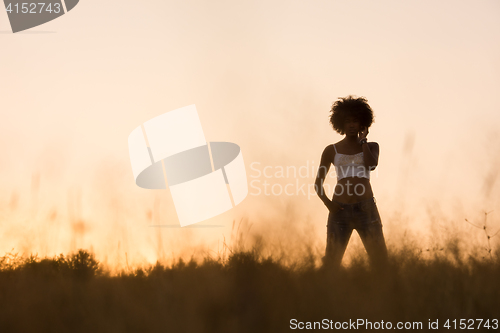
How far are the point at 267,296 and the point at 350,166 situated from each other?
1.45m

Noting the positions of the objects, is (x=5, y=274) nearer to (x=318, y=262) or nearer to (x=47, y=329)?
(x=47, y=329)

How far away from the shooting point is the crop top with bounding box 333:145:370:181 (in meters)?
3.20

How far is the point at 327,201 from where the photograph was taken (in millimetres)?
3217

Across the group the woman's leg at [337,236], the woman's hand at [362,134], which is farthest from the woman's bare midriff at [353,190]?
the woman's hand at [362,134]

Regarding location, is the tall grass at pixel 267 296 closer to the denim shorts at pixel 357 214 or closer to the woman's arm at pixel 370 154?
the denim shorts at pixel 357 214

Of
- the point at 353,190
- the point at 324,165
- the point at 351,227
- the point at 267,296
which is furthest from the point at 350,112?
the point at 267,296

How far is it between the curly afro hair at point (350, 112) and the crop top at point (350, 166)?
510mm

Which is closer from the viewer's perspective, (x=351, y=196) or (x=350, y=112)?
(x=351, y=196)

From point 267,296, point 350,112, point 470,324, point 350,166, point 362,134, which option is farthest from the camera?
point 350,112

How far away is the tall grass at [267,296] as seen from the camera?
209 centimetres

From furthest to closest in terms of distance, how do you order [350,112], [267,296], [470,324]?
[350,112] → [267,296] → [470,324]

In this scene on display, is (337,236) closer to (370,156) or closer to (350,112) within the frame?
(370,156)

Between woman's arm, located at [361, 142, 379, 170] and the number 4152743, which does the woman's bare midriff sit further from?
the number 4152743

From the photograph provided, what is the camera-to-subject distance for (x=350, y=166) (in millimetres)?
3230
